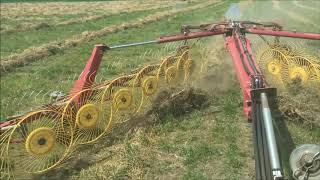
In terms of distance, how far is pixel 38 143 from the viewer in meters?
5.85

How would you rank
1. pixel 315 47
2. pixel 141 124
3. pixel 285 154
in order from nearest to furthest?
pixel 285 154, pixel 141 124, pixel 315 47

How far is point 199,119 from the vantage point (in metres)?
8.08

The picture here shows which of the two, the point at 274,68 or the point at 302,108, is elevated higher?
the point at 274,68

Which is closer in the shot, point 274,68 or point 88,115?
point 88,115

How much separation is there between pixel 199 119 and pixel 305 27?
1276 cm

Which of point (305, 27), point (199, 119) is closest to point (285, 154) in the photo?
point (199, 119)

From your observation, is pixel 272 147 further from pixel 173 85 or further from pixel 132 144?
pixel 173 85

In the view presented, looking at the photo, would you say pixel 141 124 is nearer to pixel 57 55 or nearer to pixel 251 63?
pixel 251 63

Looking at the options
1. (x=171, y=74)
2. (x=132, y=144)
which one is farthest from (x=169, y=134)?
(x=171, y=74)

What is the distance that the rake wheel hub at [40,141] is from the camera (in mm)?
5762

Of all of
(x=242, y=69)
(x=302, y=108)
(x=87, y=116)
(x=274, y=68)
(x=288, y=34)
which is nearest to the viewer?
(x=87, y=116)

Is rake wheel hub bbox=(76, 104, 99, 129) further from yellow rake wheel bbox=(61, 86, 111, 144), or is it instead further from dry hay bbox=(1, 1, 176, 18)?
dry hay bbox=(1, 1, 176, 18)

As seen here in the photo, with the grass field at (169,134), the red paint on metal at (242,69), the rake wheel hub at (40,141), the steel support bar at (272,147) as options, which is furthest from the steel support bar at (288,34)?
the rake wheel hub at (40,141)

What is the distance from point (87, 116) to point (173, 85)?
253 cm
